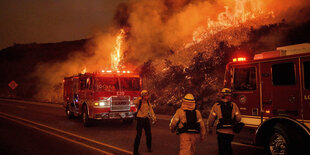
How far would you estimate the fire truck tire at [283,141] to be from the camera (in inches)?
199

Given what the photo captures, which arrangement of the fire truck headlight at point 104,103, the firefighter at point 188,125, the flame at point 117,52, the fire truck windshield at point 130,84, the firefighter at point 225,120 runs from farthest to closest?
the flame at point 117,52
the fire truck windshield at point 130,84
the fire truck headlight at point 104,103
the firefighter at point 225,120
the firefighter at point 188,125

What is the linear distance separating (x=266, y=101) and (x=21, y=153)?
654 centimetres

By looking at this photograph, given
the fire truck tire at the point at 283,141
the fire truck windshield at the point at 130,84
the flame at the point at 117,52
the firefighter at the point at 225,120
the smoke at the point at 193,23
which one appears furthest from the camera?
the flame at the point at 117,52

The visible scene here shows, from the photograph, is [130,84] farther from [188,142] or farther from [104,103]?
[188,142]

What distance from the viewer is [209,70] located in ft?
64.0

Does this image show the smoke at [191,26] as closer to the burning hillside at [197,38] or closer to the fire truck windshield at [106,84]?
the burning hillside at [197,38]

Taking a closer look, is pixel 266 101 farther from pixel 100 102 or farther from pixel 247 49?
pixel 247 49

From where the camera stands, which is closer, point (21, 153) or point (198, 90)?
point (21, 153)

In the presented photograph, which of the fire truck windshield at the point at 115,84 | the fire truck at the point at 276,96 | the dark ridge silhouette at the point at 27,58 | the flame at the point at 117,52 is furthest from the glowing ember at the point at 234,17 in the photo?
the dark ridge silhouette at the point at 27,58

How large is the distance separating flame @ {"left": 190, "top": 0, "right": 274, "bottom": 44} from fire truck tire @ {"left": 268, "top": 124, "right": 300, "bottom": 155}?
17.2 meters

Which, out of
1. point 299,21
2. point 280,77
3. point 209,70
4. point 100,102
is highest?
point 299,21

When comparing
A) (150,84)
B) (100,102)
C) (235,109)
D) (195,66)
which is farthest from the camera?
(150,84)

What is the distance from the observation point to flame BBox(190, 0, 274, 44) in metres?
21.7

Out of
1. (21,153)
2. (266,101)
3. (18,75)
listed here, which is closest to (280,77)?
(266,101)
